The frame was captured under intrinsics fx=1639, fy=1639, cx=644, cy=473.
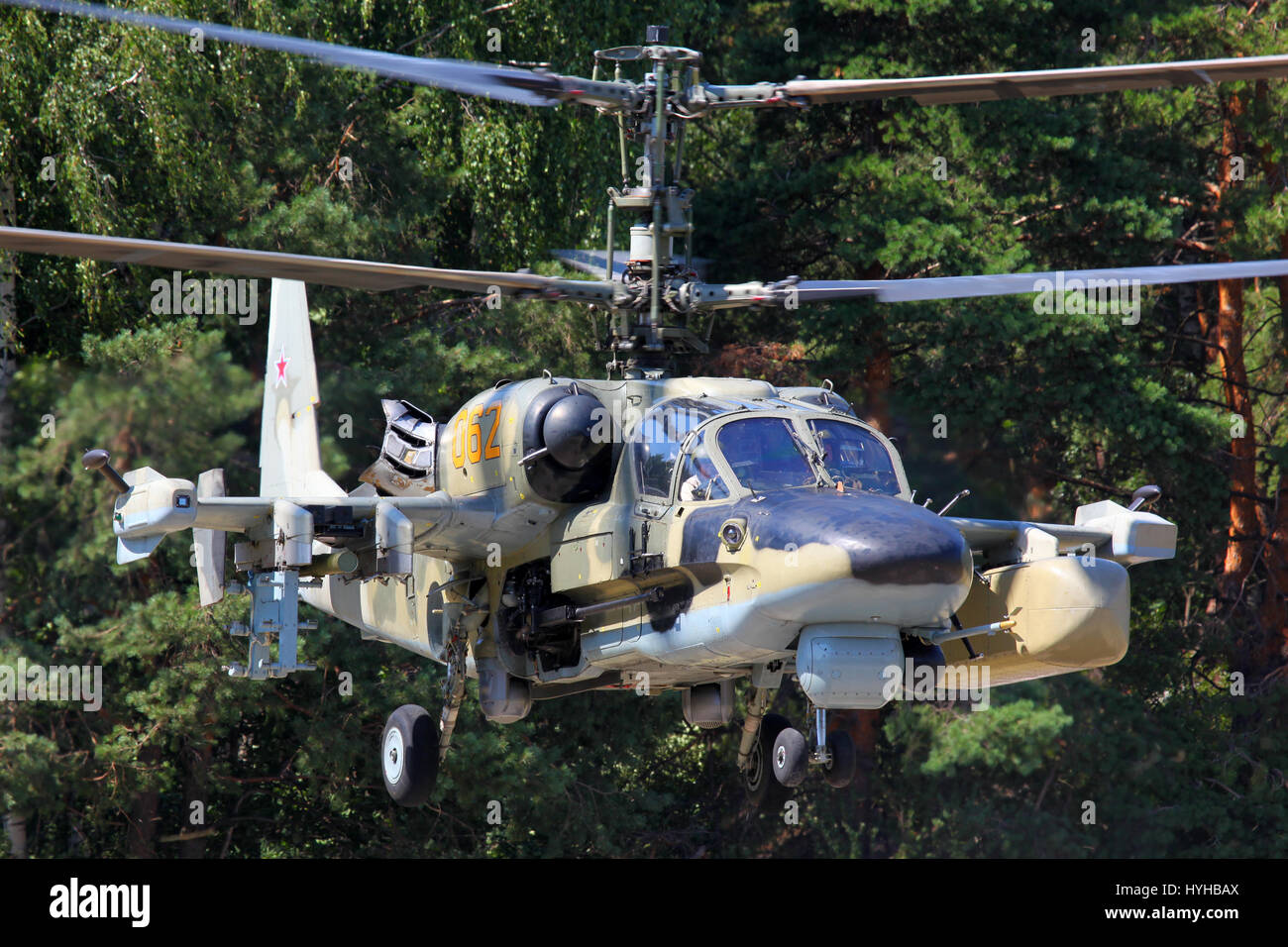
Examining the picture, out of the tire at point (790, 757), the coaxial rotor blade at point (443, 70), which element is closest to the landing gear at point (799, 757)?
the tire at point (790, 757)

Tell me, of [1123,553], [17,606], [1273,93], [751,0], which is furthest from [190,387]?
[1273,93]

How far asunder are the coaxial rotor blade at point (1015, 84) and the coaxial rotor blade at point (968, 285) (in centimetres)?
106

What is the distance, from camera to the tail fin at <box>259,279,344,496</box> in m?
13.5

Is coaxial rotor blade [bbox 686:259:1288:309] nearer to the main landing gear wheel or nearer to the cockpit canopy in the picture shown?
the cockpit canopy

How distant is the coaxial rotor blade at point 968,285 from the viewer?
9.33 m

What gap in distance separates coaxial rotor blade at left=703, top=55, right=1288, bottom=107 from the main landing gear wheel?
489 cm

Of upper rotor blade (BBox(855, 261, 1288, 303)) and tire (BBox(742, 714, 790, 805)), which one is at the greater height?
upper rotor blade (BBox(855, 261, 1288, 303))

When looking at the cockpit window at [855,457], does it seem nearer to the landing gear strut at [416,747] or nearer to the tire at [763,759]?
the tire at [763,759]

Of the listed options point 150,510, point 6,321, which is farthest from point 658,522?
point 6,321

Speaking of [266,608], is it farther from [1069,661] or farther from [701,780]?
[701,780]

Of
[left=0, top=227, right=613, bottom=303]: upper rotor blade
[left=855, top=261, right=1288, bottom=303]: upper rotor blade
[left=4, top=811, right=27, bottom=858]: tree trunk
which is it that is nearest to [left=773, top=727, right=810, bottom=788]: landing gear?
[left=855, top=261, right=1288, bottom=303]: upper rotor blade

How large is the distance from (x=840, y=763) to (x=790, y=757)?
2.12 ft

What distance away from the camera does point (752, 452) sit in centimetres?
970

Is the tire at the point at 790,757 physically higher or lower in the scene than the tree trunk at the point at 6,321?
lower
